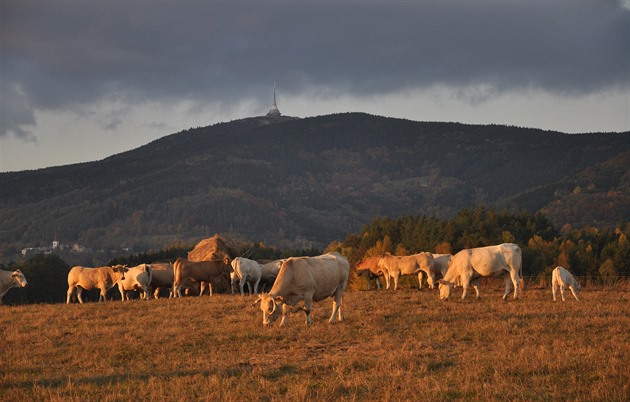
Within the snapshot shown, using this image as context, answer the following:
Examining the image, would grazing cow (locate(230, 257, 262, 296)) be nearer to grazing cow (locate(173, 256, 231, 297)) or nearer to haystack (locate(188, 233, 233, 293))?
grazing cow (locate(173, 256, 231, 297))

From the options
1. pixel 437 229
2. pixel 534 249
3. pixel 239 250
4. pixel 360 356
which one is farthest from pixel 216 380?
pixel 437 229

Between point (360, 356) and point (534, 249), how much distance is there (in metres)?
71.9

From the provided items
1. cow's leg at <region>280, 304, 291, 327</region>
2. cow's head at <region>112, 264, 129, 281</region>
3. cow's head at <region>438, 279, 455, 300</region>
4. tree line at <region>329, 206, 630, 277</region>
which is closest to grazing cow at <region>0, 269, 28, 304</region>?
cow's head at <region>112, 264, 129, 281</region>

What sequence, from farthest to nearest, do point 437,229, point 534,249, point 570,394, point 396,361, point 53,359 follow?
point 437,229 → point 534,249 → point 53,359 → point 396,361 → point 570,394

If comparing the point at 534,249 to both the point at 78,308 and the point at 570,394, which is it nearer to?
the point at 78,308

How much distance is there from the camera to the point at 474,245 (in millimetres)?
90625

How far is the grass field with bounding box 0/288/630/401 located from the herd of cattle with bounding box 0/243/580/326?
916 millimetres

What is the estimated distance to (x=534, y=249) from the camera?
83625 mm

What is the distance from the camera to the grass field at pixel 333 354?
13.2 metres

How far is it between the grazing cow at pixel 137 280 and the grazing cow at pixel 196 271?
1.35 metres

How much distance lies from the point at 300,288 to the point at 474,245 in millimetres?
72397

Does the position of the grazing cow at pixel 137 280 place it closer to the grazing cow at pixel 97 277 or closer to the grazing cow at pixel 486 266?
the grazing cow at pixel 97 277

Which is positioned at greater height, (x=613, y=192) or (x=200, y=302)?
(x=613, y=192)

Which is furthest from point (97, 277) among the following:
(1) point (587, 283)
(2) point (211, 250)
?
(1) point (587, 283)
